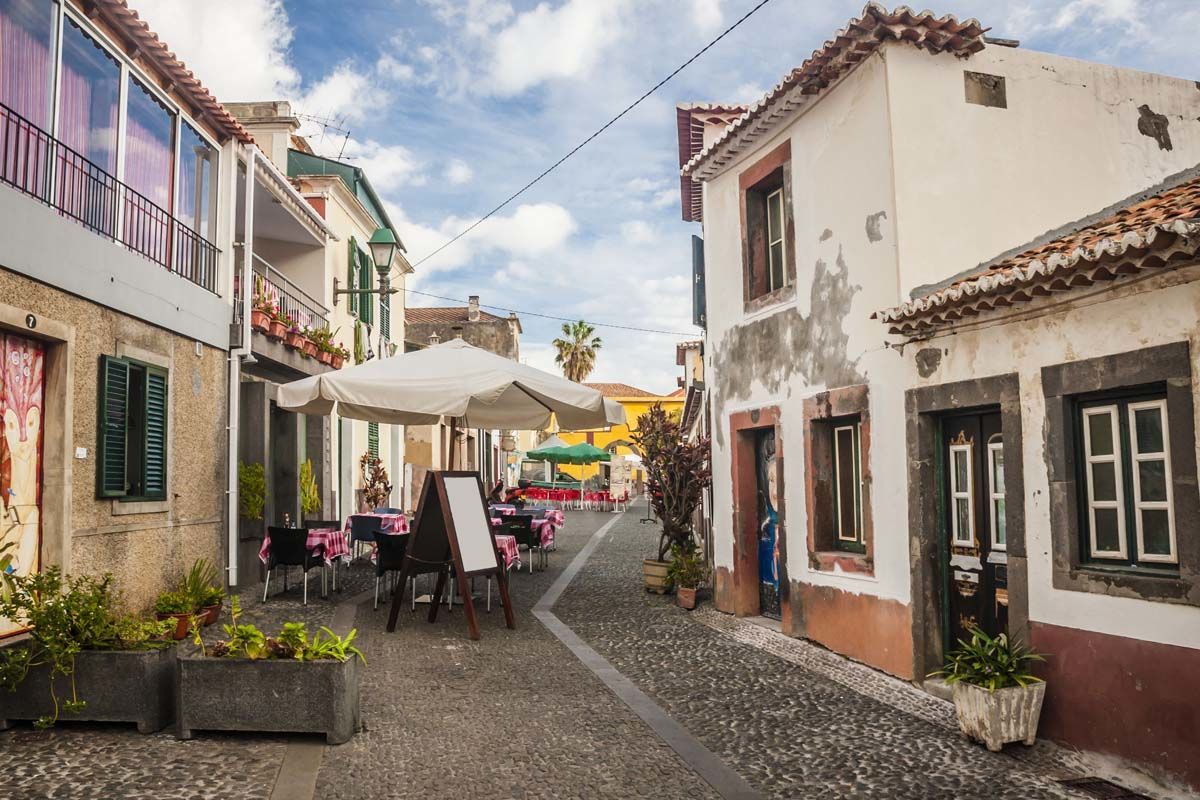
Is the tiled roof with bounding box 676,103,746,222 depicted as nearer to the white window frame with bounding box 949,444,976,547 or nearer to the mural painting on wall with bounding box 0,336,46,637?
the white window frame with bounding box 949,444,976,547

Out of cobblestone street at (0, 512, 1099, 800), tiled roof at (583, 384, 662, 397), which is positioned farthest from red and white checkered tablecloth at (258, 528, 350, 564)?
tiled roof at (583, 384, 662, 397)

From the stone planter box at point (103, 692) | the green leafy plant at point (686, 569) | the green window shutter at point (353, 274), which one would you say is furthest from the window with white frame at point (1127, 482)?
the green window shutter at point (353, 274)

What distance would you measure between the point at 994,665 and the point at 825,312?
145 inches

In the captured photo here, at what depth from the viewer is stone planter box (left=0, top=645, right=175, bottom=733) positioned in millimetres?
5102

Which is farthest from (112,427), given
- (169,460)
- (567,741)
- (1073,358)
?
(1073,358)

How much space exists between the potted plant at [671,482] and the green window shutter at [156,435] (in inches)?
215

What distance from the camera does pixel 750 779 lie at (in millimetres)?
4805

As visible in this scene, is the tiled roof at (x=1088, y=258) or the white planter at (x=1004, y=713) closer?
the tiled roof at (x=1088, y=258)

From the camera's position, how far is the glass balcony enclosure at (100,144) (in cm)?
683

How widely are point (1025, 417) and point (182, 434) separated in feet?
25.9

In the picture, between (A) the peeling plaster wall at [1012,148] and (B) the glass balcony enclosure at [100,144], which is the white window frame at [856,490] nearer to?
(A) the peeling plaster wall at [1012,148]

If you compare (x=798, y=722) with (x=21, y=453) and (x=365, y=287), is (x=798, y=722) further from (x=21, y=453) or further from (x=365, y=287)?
(x=365, y=287)

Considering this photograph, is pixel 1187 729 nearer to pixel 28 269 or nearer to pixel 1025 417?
pixel 1025 417

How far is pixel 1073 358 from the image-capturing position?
551 centimetres
